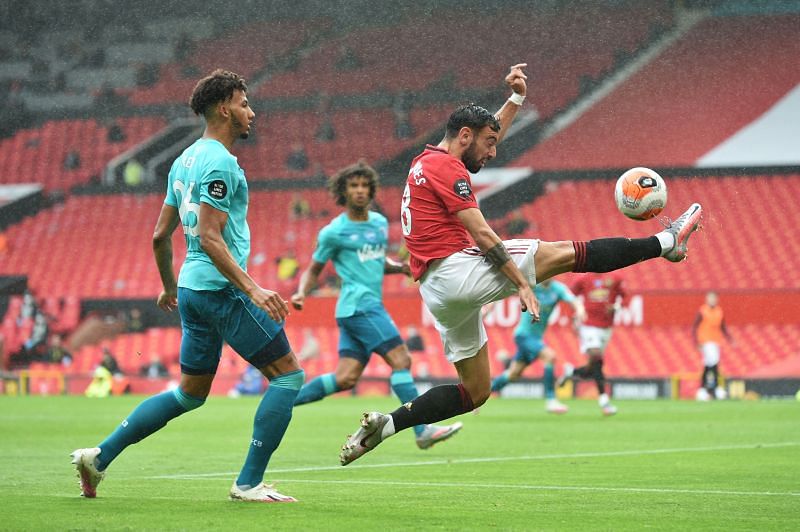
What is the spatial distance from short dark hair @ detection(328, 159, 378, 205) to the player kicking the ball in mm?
3671

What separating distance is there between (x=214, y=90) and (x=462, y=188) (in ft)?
4.94

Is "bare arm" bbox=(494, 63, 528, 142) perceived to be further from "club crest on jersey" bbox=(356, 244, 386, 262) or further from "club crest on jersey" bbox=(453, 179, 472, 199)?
"club crest on jersey" bbox=(356, 244, 386, 262)

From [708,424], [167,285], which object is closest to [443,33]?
[708,424]

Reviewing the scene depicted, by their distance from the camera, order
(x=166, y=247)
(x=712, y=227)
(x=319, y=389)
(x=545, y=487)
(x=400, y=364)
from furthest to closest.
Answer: (x=712, y=227), (x=319, y=389), (x=400, y=364), (x=545, y=487), (x=166, y=247)

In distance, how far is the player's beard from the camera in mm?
7703

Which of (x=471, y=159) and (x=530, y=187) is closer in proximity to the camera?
(x=471, y=159)

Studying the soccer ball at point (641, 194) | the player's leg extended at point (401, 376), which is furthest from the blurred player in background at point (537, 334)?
the soccer ball at point (641, 194)

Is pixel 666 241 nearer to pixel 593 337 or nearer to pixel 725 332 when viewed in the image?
pixel 593 337

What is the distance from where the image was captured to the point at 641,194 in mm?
7820

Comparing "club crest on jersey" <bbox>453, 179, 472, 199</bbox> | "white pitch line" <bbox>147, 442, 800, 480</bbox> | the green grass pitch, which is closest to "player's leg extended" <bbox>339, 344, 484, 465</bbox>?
the green grass pitch

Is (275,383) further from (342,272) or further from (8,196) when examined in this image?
(8,196)

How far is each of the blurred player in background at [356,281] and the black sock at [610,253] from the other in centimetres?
437

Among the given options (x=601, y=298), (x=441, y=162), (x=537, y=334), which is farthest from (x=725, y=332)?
(x=441, y=162)

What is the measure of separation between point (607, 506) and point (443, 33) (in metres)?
25.5
